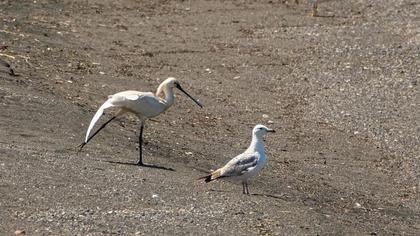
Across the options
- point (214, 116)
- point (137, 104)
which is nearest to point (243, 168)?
point (137, 104)

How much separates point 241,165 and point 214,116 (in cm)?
524

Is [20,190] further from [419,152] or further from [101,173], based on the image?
[419,152]

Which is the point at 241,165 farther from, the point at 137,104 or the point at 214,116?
the point at 214,116

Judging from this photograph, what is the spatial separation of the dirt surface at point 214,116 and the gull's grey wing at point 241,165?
0.24m

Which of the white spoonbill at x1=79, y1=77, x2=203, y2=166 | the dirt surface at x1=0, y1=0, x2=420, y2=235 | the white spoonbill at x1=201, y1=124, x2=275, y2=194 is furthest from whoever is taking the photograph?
the white spoonbill at x1=79, y1=77, x2=203, y2=166

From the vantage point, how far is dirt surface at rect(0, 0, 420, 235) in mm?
10930

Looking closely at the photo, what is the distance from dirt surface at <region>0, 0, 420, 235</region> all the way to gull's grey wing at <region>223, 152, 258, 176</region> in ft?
0.78

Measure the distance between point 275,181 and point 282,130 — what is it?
3172 mm

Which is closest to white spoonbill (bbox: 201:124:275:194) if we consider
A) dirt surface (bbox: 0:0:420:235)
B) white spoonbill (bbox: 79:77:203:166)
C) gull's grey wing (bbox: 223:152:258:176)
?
gull's grey wing (bbox: 223:152:258:176)

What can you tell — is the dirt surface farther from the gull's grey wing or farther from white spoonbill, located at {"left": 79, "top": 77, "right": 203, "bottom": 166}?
white spoonbill, located at {"left": 79, "top": 77, "right": 203, "bottom": 166}

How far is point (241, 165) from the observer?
11.7 meters

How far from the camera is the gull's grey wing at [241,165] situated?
38.3ft

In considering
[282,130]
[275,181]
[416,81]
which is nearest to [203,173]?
[275,181]

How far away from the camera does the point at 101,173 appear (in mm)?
11938
